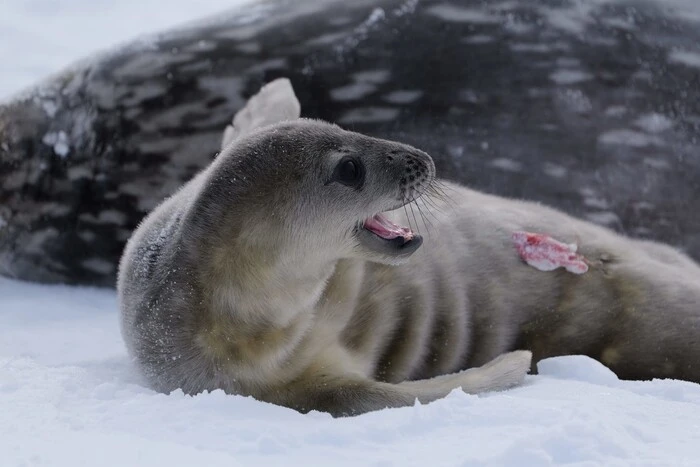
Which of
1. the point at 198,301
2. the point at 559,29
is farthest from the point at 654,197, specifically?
the point at 198,301

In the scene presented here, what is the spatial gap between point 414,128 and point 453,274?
0.76 metres

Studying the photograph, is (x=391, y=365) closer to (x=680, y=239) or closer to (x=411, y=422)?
(x=411, y=422)

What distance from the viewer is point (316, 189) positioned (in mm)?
2002

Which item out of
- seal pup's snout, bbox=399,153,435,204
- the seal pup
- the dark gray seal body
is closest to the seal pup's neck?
the seal pup

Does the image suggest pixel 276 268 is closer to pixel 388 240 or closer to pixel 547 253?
pixel 388 240

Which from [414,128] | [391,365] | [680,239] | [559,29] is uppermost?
[559,29]

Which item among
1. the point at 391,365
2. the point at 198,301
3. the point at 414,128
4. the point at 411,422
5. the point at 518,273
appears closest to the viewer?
the point at 411,422

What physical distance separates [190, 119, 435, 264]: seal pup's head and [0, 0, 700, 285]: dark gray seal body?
101 cm

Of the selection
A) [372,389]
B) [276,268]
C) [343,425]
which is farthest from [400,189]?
[343,425]

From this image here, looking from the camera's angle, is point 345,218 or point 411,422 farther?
point 345,218

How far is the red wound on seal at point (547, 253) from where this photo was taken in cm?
251

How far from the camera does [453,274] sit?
245 centimetres

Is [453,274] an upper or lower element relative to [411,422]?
lower

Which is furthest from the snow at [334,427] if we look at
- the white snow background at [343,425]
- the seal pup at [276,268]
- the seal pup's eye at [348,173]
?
the seal pup's eye at [348,173]
